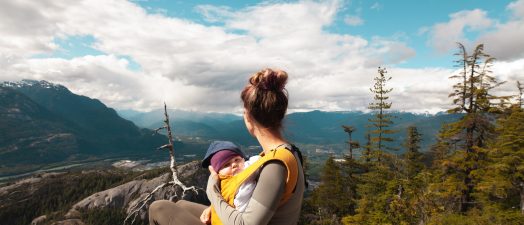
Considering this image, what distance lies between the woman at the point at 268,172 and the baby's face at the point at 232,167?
10cm

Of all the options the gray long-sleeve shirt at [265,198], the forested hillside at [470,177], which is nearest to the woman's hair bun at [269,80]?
the gray long-sleeve shirt at [265,198]

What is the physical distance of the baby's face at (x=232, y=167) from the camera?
3.36 metres

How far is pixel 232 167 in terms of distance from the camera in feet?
11.1

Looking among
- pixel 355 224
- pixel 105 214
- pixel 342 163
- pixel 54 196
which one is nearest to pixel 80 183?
pixel 54 196

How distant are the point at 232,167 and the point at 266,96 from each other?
82 centimetres

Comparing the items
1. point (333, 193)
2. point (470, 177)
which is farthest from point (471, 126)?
point (333, 193)

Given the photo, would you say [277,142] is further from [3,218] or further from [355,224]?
[3,218]

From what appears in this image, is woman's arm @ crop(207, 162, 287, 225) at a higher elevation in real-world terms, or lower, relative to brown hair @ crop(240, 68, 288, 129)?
lower

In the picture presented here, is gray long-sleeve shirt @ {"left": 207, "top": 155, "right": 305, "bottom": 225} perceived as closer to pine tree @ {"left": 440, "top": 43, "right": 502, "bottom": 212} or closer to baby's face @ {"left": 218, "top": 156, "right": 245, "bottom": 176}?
baby's face @ {"left": 218, "top": 156, "right": 245, "bottom": 176}

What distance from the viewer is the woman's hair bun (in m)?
3.05

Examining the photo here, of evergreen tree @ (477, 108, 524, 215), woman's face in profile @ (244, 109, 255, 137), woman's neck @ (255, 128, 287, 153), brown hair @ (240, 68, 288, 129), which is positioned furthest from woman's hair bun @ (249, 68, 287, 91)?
evergreen tree @ (477, 108, 524, 215)

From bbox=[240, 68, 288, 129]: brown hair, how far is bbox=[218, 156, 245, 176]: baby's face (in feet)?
1.65

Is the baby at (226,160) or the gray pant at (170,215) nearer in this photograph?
the baby at (226,160)

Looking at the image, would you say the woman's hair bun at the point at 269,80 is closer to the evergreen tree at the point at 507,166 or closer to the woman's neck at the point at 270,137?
the woman's neck at the point at 270,137
